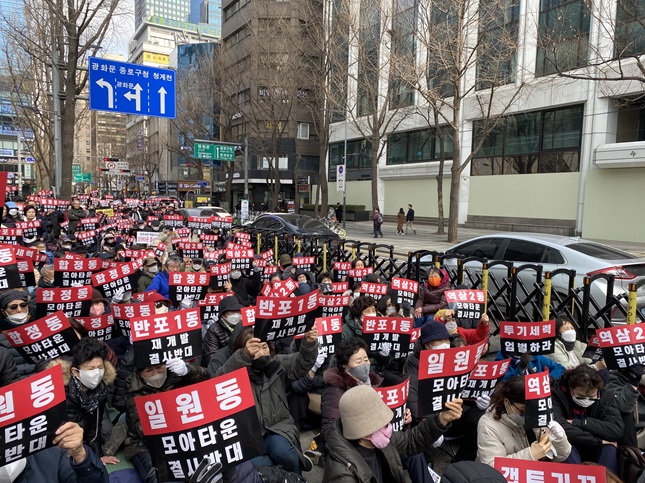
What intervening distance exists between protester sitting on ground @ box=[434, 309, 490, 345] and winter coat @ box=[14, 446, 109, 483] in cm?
373

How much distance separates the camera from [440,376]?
3.17 m

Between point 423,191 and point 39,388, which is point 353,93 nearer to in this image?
point 423,191

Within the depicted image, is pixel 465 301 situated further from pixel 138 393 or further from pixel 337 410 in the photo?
pixel 138 393

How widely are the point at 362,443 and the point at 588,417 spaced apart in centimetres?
202

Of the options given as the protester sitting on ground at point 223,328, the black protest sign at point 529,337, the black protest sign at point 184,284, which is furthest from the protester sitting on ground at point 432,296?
the black protest sign at point 184,284

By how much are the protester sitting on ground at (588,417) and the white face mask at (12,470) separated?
3.47 metres

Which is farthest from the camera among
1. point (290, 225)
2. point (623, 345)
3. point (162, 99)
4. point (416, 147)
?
point (416, 147)

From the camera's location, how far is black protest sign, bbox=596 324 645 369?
4.16 meters

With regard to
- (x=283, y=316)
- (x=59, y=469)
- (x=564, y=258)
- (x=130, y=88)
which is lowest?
(x=59, y=469)

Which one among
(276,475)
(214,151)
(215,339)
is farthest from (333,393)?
(214,151)

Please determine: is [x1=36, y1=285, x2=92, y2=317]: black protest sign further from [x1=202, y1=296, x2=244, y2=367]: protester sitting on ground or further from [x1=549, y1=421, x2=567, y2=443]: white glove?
[x1=549, y1=421, x2=567, y2=443]: white glove

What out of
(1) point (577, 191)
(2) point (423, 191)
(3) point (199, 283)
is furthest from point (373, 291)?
(2) point (423, 191)

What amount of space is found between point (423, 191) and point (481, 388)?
32.5 meters

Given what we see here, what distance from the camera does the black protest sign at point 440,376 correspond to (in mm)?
3115
